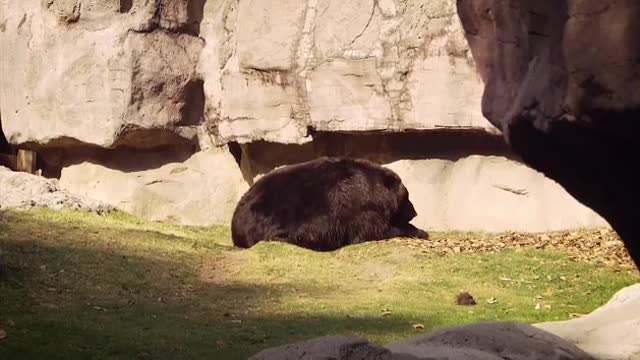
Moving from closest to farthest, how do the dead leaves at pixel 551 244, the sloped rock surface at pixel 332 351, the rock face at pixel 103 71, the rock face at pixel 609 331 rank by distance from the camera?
the sloped rock surface at pixel 332 351, the rock face at pixel 609 331, the dead leaves at pixel 551 244, the rock face at pixel 103 71

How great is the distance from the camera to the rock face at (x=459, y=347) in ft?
13.0

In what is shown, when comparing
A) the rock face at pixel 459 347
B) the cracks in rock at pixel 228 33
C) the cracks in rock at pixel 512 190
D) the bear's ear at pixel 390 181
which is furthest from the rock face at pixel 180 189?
the rock face at pixel 459 347

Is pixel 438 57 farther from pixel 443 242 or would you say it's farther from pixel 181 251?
pixel 181 251

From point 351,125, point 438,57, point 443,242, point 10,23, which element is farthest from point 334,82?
point 10,23

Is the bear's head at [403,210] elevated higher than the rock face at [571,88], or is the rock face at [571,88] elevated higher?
the rock face at [571,88]

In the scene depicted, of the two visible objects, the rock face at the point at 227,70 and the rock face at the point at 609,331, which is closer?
the rock face at the point at 609,331

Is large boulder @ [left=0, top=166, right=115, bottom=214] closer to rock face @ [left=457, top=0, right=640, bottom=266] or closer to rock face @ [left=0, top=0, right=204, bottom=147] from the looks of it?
rock face @ [left=0, top=0, right=204, bottom=147]

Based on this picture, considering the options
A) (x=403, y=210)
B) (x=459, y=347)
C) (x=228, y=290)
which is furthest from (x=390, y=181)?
(x=459, y=347)

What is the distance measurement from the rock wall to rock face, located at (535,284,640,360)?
5465mm

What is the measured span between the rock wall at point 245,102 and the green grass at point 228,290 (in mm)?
1857

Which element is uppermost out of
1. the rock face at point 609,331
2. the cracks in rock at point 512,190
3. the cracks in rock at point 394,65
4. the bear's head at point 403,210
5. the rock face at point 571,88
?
the rock face at point 571,88

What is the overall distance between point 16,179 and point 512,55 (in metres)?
9.61

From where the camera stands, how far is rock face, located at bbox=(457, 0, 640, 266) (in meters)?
1.96

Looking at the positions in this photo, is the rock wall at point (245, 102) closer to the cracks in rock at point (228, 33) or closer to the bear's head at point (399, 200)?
the cracks in rock at point (228, 33)
